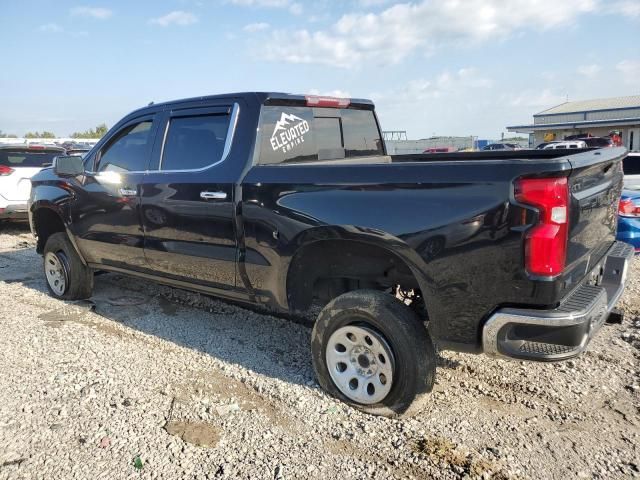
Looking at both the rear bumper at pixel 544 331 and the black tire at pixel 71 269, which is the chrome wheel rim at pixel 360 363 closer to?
the rear bumper at pixel 544 331

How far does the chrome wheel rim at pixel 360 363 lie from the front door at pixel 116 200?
2.19m

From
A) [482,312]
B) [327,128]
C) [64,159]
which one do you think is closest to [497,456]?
[482,312]

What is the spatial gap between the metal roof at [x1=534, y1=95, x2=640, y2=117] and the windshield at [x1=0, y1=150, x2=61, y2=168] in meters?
45.3

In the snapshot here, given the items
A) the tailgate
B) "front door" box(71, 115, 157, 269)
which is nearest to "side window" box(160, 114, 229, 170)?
"front door" box(71, 115, 157, 269)

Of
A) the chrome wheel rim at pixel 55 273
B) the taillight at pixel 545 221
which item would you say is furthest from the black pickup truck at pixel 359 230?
the chrome wheel rim at pixel 55 273

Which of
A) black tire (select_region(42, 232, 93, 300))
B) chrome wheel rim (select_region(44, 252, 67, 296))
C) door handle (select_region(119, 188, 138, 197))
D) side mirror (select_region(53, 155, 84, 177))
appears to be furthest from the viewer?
chrome wheel rim (select_region(44, 252, 67, 296))

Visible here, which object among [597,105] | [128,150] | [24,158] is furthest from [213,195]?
[597,105]

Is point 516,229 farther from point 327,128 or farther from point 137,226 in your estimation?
point 137,226

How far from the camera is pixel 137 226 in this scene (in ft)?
15.1

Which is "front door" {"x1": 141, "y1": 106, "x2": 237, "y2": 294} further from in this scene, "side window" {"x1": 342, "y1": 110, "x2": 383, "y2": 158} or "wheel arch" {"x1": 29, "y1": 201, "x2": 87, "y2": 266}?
"wheel arch" {"x1": 29, "y1": 201, "x2": 87, "y2": 266}

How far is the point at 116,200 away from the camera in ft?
15.8

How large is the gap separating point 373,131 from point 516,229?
2746mm

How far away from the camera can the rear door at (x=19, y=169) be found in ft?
30.8

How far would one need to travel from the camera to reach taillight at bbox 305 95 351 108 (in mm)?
4246
